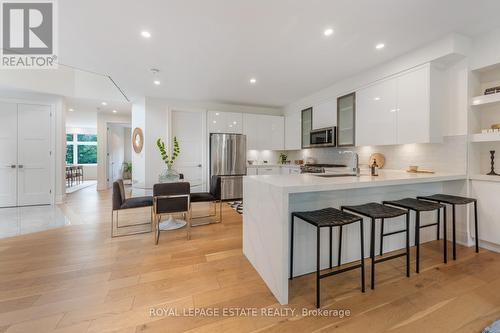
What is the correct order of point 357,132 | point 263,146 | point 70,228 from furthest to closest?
point 263,146
point 357,132
point 70,228

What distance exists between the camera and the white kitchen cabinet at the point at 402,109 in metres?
2.62

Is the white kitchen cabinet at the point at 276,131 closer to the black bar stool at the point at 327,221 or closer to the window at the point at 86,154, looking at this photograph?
the black bar stool at the point at 327,221

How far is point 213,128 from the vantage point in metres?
5.16

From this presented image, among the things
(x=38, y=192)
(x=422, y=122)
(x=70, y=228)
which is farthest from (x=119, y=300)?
(x=38, y=192)

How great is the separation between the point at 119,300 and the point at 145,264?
552 millimetres

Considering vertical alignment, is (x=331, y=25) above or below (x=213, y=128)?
above

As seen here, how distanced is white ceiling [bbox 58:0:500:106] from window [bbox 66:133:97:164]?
7693 mm

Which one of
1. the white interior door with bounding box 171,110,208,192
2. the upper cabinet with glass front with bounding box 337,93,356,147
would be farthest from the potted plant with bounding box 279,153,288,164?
the white interior door with bounding box 171,110,208,192

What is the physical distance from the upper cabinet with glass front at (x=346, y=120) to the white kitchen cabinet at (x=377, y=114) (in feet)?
0.43

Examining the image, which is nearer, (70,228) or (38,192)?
(70,228)

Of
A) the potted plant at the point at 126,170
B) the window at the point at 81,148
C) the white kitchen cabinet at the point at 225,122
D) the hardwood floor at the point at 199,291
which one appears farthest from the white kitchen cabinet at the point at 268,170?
the window at the point at 81,148

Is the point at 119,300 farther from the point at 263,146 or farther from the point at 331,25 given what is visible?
the point at 263,146

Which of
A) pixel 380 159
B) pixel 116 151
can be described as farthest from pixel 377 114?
pixel 116 151

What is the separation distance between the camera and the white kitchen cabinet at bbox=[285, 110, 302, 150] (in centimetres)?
522
